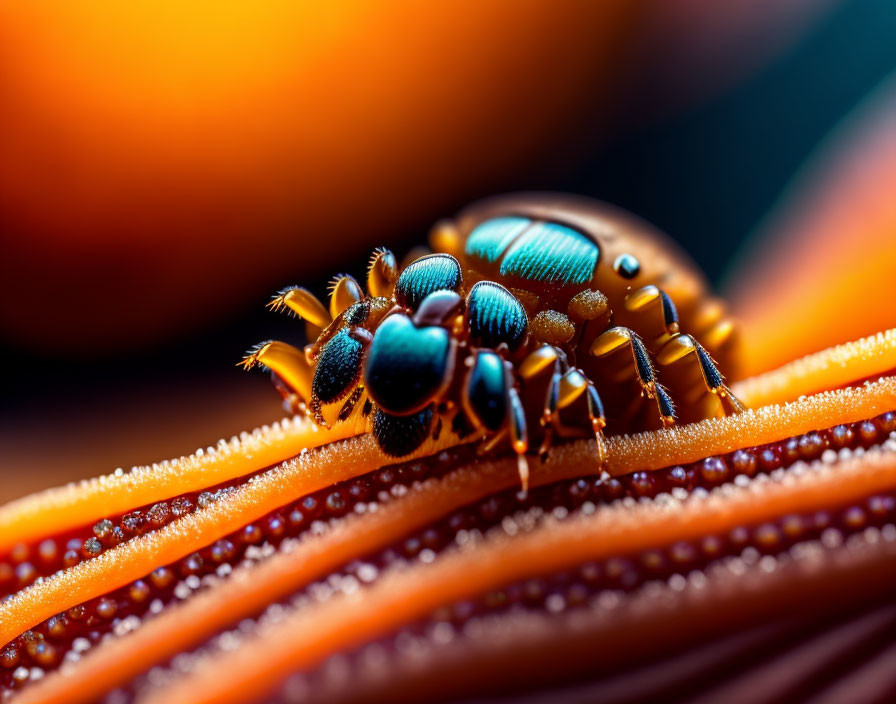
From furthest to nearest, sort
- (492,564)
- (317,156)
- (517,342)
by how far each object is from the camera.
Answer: (317,156), (517,342), (492,564)

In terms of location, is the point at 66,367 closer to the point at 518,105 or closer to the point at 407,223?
the point at 407,223

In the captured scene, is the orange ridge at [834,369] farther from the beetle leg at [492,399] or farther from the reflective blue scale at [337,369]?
the reflective blue scale at [337,369]

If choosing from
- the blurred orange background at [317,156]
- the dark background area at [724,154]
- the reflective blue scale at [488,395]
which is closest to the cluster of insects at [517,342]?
the reflective blue scale at [488,395]

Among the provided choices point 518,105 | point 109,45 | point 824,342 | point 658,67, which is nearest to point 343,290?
point 824,342

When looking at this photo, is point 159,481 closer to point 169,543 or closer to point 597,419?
point 169,543

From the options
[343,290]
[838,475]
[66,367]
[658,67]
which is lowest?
[838,475]

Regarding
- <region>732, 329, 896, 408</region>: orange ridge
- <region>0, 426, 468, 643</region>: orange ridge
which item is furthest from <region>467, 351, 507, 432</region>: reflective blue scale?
<region>732, 329, 896, 408</region>: orange ridge

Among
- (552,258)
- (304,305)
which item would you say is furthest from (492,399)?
(304,305)

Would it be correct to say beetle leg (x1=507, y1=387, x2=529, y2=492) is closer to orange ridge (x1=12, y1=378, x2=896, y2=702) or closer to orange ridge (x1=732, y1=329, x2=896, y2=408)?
orange ridge (x1=12, y1=378, x2=896, y2=702)
